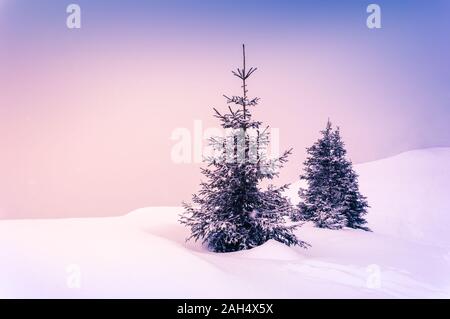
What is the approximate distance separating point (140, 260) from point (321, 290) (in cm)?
340

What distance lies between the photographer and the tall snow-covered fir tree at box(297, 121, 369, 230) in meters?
20.1

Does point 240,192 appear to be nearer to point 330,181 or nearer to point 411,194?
point 330,181

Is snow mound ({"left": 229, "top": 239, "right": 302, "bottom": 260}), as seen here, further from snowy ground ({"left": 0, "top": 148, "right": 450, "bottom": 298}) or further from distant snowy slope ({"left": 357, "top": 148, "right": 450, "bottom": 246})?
distant snowy slope ({"left": 357, "top": 148, "right": 450, "bottom": 246})

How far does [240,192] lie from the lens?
11.6 meters

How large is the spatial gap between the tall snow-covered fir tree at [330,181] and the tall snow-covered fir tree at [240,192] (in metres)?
9.00

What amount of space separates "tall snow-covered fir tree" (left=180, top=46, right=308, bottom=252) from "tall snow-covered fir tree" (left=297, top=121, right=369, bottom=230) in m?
9.00

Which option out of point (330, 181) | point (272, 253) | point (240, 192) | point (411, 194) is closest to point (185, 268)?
point (272, 253)

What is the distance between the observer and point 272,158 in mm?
11445

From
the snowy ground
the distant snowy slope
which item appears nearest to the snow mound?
the snowy ground

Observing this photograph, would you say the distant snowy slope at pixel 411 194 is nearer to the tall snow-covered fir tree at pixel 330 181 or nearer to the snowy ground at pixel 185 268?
the tall snow-covered fir tree at pixel 330 181

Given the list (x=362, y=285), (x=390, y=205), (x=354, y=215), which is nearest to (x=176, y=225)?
(x=362, y=285)

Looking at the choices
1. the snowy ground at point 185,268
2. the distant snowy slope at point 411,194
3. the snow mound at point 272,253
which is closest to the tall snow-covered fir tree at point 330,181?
the snowy ground at point 185,268
